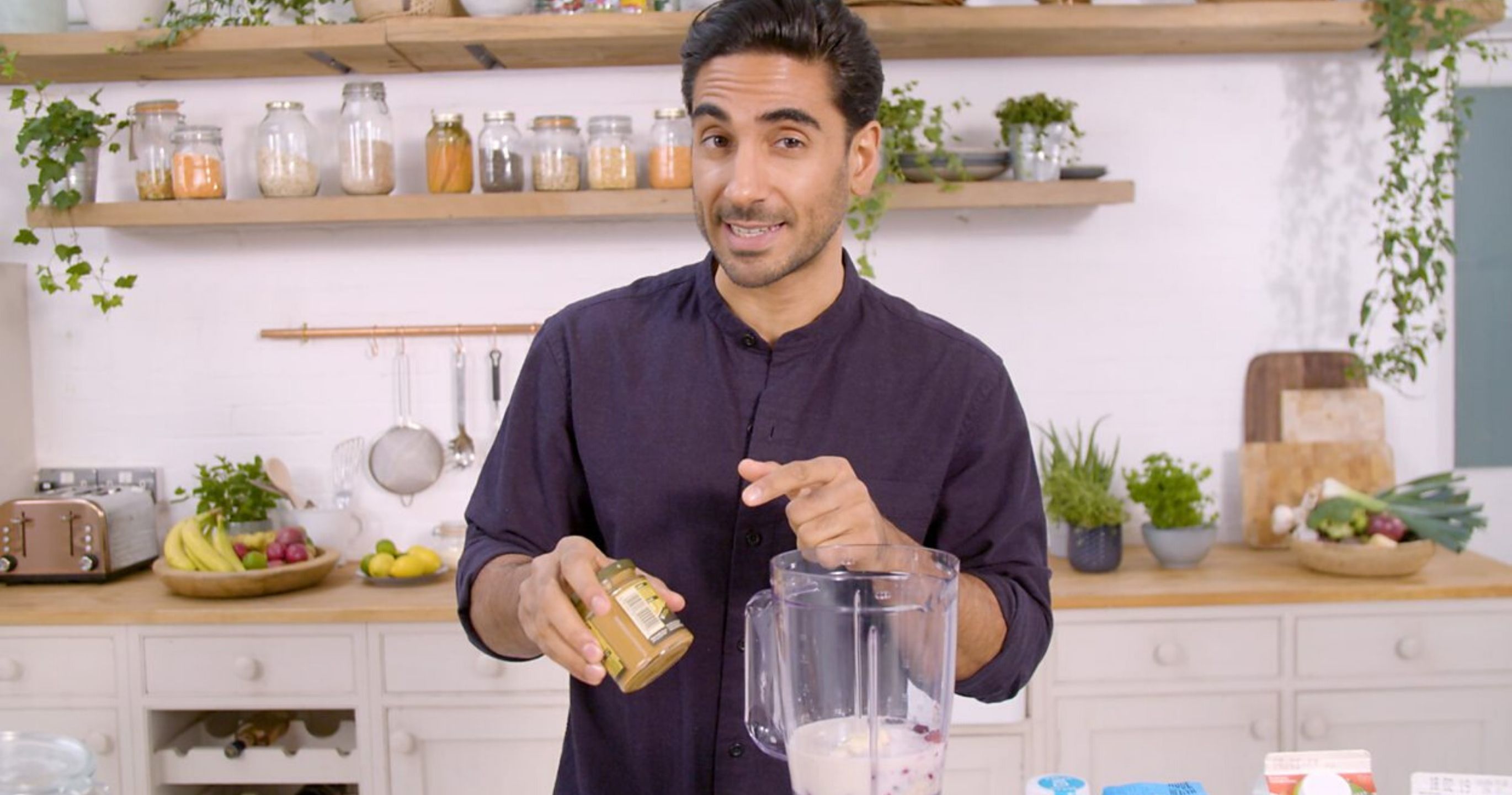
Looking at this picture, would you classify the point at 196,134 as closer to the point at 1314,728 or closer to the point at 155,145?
the point at 155,145

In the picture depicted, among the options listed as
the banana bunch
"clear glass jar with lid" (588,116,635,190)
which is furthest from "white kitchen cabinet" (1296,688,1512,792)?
the banana bunch

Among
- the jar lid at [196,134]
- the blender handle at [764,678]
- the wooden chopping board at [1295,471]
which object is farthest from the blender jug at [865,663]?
the jar lid at [196,134]

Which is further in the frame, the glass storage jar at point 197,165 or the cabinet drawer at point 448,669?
the glass storage jar at point 197,165

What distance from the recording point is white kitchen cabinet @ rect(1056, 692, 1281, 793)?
2.73m

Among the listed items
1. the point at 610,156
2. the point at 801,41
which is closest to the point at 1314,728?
the point at 610,156

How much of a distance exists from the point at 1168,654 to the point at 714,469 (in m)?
1.52

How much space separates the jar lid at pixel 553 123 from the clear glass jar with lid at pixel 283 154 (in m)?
0.52

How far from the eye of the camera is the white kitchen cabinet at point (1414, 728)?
108 inches

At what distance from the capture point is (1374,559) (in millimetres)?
2748

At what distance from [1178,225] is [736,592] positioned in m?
2.07

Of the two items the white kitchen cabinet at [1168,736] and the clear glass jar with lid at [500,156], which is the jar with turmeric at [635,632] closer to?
the white kitchen cabinet at [1168,736]

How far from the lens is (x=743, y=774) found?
150cm

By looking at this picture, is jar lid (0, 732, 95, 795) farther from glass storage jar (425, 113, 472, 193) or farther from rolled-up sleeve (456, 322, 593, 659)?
glass storage jar (425, 113, 472, 193)

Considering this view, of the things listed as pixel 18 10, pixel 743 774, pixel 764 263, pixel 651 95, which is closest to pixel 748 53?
pixel 764 263
